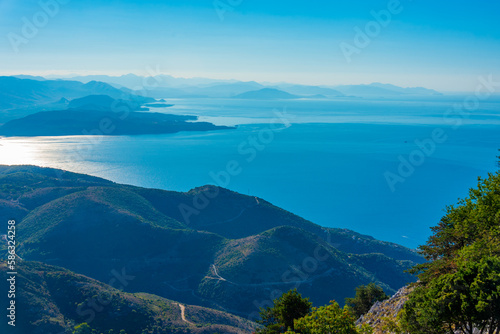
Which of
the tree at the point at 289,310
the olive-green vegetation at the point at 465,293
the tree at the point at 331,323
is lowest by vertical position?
the tree at the point at 289,310

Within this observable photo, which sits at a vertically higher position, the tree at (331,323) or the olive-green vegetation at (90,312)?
the tree at (331,323)

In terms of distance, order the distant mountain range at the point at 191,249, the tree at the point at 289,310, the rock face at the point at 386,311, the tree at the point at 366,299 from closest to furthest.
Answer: the rock face at the point at 386,311
the tree at the point at 289,310
the tree at the point at 366,299
the distant mountain range at the point at 191,249

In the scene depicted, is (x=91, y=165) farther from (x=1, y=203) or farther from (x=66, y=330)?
(x=66, y=330)

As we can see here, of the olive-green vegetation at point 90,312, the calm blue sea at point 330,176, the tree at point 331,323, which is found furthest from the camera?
the calm blue sea at point 330,176

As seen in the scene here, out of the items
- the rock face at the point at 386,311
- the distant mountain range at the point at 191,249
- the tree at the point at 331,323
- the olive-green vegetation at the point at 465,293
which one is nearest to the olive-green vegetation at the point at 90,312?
the distant mountain range at the point at 191,249

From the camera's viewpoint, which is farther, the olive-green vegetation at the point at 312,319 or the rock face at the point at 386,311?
the rock face at the point at 386,311

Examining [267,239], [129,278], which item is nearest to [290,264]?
[267,239]

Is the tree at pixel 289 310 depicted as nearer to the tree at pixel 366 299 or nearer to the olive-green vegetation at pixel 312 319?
the olive-green vegetation at pixel 312 319

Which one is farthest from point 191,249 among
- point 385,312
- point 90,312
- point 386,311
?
point 385,312

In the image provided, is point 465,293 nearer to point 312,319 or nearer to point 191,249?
point 312,319
